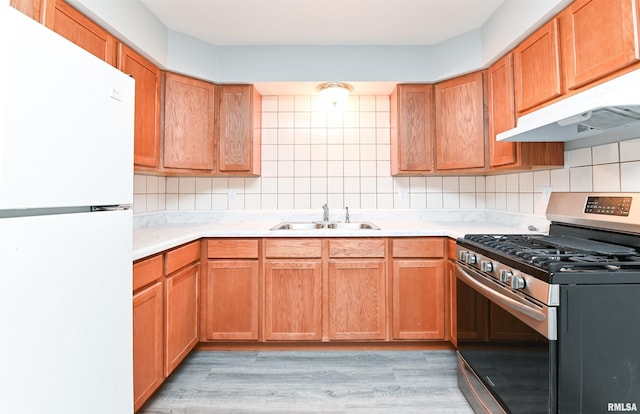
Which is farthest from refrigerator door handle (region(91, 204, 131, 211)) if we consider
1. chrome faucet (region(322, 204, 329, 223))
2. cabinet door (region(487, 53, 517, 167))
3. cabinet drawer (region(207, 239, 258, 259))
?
cabinet door (region(487, 53, 517, 167))

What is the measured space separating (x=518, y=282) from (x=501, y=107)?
135 cm

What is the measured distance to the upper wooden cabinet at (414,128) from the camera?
244 centimetres

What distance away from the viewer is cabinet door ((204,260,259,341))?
6.94ft

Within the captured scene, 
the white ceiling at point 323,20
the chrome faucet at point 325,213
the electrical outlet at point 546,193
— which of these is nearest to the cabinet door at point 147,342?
the chrome faucet at point 325,213

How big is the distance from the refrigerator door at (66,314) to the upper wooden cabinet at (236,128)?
1460 millimetres

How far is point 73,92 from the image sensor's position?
0.81 meters

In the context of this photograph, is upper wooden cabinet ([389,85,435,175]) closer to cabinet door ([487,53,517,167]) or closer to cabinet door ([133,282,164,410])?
cabinet door ([487,53,517,167])

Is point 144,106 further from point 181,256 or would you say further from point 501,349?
point 501,349

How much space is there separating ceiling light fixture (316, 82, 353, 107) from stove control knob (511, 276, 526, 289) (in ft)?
6.09

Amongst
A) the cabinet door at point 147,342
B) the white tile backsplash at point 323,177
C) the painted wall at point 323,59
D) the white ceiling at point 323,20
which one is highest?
the white ceiling at point 323,20

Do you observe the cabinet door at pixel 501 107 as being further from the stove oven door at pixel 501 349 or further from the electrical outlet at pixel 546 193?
the stove oven door at pixel 501 349

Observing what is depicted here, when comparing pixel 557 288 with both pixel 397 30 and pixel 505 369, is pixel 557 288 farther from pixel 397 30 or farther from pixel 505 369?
pixel 397 30

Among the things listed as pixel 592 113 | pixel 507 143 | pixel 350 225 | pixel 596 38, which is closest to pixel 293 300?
pixel 350 225

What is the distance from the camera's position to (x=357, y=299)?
2.14 meters
